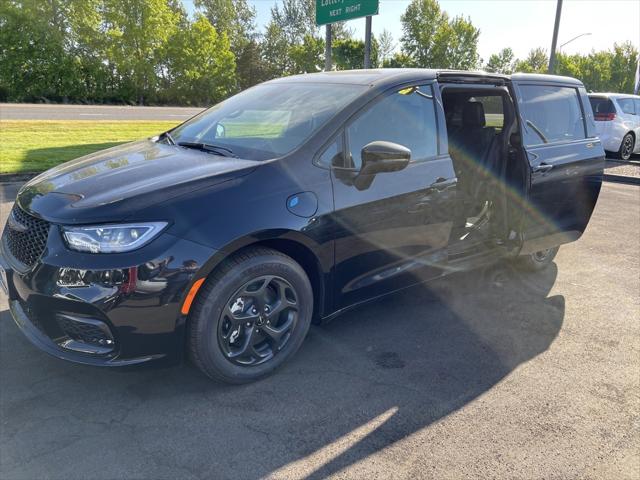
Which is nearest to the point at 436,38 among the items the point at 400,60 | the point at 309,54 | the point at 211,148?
the point at 400,60

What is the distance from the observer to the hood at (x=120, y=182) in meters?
2.42

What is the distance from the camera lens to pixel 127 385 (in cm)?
276

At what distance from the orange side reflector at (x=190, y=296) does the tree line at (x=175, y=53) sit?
2161 cm

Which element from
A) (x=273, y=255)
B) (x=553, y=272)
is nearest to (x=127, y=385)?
(x=273, y=255)

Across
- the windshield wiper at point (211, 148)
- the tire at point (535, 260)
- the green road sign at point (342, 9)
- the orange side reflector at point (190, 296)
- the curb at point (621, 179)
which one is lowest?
the curb at point (621, 179)

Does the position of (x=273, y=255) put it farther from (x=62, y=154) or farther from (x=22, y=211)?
(x=62, y=154)

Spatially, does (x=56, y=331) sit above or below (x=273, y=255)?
below

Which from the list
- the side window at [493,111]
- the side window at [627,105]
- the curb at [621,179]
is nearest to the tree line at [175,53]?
the side window at [627,105]

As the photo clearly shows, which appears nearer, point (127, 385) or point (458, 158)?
point (127, 385)

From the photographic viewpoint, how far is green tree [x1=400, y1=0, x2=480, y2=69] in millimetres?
54531

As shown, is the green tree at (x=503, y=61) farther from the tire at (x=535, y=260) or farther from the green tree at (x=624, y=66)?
the tire at (x=535, y=260)

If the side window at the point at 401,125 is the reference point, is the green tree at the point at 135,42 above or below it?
above

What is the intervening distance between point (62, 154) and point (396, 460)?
30.0 ft

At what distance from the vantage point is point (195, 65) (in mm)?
45094
